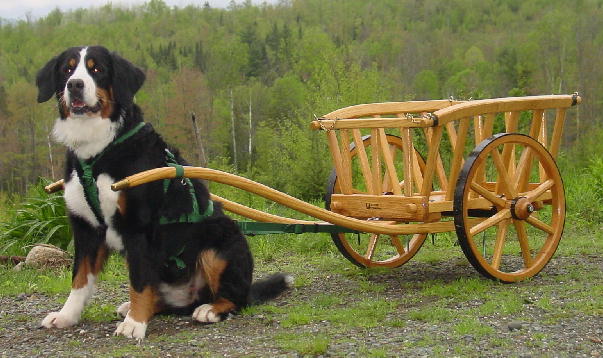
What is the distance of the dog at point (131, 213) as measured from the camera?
470 centimetres

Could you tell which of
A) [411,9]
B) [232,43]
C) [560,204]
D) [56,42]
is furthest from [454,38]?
[560,204]

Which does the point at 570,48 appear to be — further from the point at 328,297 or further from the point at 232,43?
the point at 328,297

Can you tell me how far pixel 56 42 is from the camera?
310 ft

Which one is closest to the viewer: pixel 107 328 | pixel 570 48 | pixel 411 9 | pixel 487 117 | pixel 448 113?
pixel 107 328

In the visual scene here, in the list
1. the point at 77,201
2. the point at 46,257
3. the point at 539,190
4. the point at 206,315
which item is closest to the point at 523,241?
the point at 539,190

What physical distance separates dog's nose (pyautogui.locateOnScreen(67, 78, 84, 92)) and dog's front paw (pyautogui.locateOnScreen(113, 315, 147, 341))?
1417 mm

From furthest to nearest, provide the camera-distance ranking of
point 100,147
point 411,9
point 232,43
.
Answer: point 411,9, point 232,43, point 100,147

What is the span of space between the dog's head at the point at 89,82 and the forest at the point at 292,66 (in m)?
10.2

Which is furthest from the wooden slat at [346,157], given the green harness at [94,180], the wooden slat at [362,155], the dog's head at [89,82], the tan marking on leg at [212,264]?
the dog's head at [89,82]

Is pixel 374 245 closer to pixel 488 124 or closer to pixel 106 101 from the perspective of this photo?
pixel 488 124

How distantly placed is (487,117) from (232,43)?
274 feet

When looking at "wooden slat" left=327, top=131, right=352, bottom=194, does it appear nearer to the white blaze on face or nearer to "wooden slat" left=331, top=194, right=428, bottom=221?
"wooden slat" left=331, top=194, right=428, bottom=221

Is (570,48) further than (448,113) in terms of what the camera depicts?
Yes

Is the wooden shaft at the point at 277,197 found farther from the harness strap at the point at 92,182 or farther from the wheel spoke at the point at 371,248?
the wheel spoke at the point at 371,248
